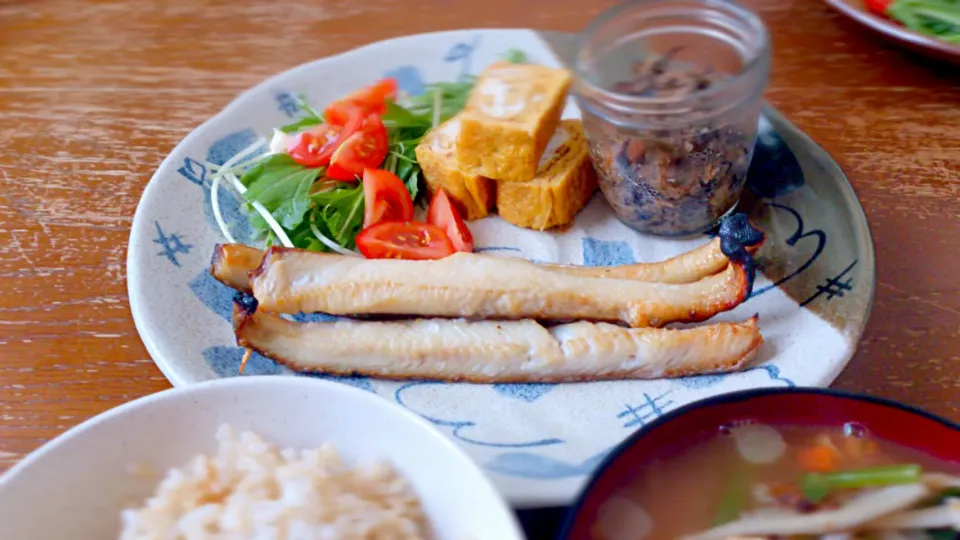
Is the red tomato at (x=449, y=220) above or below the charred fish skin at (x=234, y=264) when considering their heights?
below

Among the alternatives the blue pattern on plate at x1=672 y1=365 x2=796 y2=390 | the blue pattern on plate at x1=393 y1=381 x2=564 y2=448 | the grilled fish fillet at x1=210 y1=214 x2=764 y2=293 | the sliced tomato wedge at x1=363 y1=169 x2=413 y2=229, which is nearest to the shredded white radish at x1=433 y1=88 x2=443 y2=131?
the sliced tomato wedge at x1=363 y1=169 x2=413 y2=229

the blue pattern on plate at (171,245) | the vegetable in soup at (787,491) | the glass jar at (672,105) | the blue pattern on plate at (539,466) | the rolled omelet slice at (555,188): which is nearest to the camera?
the vegetable in soup at (787,491)

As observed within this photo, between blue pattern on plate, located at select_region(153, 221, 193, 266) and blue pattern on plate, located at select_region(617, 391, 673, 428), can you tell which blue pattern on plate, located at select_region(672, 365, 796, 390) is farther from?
blue pattern on plate, located at select_region(153, 221, 193, 266)

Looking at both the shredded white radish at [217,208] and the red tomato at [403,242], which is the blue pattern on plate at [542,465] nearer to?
the red tomato at [403,242]

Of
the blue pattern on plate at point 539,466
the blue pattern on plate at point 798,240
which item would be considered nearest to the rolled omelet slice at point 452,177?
the blue pattern on plate at point 798,240

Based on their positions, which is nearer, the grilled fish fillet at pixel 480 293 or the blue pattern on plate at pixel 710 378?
the blue pattern on plate at pixel 710 378

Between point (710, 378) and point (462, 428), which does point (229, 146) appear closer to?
point (462, 428)
